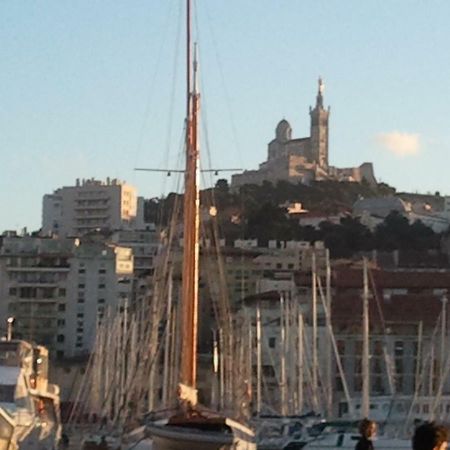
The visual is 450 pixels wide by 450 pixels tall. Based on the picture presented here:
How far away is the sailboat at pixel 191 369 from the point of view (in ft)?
46.4

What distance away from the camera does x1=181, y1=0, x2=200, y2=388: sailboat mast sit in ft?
70.7

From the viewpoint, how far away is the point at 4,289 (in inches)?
3794

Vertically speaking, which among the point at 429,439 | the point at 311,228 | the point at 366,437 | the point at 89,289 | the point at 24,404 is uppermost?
the point at 311,228

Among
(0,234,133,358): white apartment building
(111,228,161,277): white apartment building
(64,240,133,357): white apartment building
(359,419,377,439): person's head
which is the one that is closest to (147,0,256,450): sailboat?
(359,419,377,439): person's head

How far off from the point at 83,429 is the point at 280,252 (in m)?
67.1

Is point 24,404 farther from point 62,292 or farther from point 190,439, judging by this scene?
point 62,292

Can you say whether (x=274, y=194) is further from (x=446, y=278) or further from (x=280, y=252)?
(x=446, y=278)

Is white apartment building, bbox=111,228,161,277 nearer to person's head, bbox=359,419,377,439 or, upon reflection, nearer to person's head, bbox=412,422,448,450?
person's head, bbox=359,419,377,439

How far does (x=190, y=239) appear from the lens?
22.5m

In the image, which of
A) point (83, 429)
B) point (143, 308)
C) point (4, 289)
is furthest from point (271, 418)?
point (4, 289)

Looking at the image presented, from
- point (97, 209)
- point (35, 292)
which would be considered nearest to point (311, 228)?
point (97, 209)

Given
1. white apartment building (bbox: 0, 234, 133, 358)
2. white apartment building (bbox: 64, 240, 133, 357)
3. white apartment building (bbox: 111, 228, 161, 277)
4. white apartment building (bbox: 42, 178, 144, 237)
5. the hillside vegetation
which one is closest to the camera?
white apartment building (bbox: 0, 234, 133, 358)

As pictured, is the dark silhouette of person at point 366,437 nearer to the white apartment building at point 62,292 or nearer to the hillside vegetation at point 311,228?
the white apartment building at point 62,292

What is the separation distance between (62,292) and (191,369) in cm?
7578
